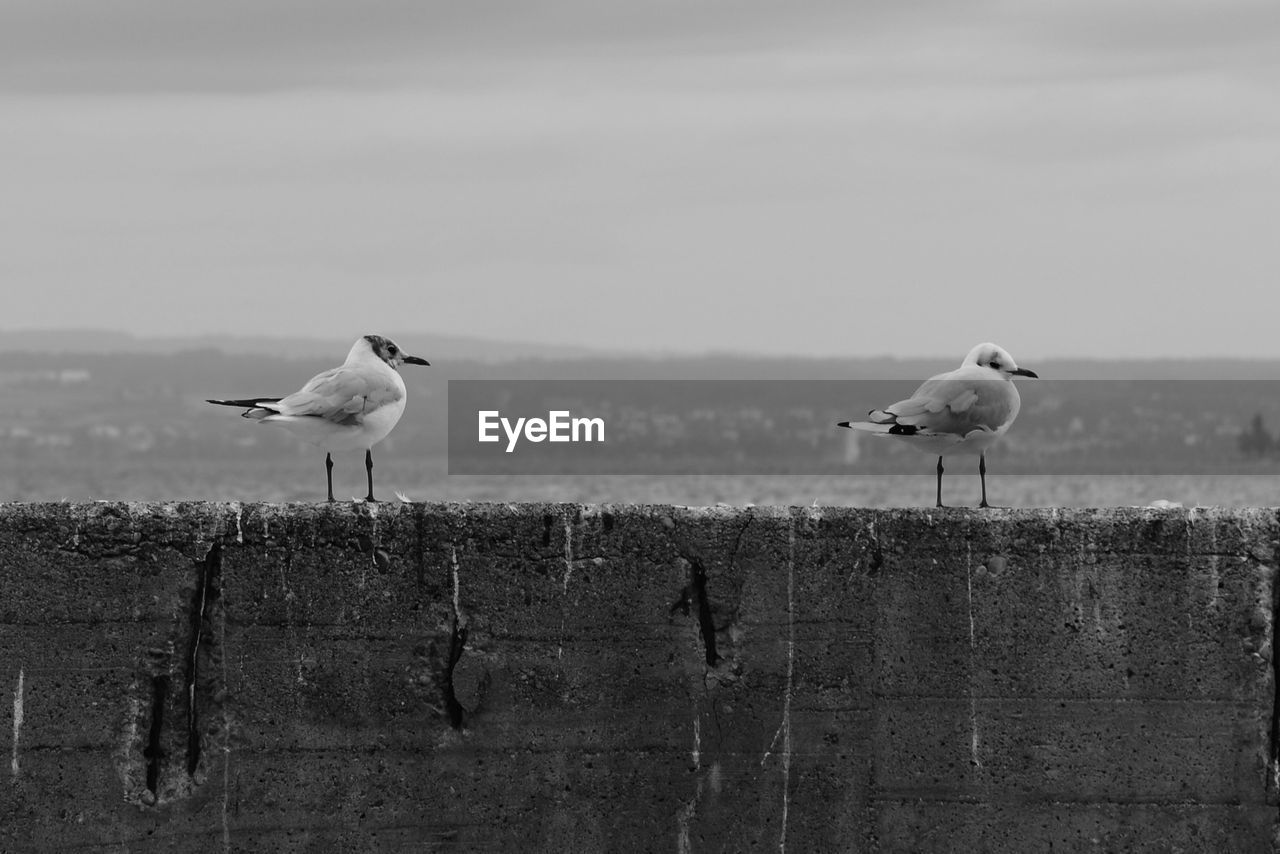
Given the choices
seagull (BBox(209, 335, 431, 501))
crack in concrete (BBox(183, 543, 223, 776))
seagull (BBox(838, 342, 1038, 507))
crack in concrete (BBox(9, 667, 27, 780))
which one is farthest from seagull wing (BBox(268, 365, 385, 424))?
seagull (BBox(838, 342, 1038, 507))

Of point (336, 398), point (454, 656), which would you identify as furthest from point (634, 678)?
point (336, 398)

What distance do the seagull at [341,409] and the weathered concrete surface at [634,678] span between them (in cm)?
128

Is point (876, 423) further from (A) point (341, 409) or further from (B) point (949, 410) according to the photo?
(A) point (341, 409)

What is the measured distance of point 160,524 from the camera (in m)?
7.24

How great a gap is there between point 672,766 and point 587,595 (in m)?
0.65

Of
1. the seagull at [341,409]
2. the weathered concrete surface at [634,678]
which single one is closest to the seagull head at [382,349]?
the seagull at [341,409]

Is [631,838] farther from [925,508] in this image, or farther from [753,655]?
[925,508]

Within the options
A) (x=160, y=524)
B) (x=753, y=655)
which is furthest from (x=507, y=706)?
(x=160, y=524)

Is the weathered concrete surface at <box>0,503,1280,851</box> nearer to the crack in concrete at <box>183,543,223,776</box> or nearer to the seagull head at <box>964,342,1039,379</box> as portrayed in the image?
the crack in concrete at <box>183,543,223,776</box>

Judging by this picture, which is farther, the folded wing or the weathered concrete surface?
the folded wing

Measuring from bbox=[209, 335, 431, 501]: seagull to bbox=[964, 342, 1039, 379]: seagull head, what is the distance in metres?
2.40

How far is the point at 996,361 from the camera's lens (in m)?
8.68

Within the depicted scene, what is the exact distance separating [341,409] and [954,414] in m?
2.47

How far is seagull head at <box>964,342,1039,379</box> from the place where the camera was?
28.4ft
